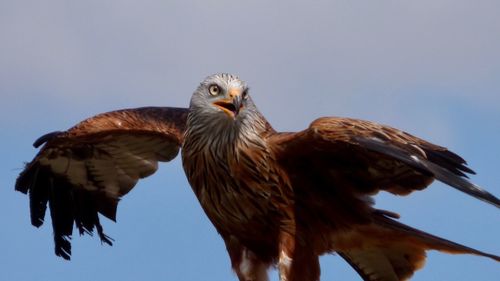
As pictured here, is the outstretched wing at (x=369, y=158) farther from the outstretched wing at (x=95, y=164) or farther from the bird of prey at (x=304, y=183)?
the outstretched wing at (x=95, y=164)

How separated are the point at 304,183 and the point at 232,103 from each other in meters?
1.10

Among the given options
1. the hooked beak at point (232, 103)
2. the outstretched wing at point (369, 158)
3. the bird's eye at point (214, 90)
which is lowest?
the outstretched wing at point (369, 158)

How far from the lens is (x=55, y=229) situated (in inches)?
598

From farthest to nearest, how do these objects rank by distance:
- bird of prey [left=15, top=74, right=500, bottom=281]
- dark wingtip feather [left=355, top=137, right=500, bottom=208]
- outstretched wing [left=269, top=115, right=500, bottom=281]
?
bird of prey [left=15, top=74, right=500, bottom=281], outstretched wing [left=269, top=115, right=500, bottom=281], dark wingtip feather [left=355, top=137, right=500, bottom=208]

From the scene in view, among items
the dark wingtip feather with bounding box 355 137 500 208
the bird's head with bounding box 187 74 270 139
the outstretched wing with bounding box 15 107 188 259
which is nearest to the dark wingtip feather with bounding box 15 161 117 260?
the outstretched wing with bounding box 15 107 188 259

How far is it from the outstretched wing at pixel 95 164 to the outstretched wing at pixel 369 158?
2.02m

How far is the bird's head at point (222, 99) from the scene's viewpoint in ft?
40.3

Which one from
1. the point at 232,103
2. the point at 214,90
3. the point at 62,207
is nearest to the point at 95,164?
the point at 62,207

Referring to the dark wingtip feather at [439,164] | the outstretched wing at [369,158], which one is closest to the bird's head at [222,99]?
the outstretched wing at [369,158]

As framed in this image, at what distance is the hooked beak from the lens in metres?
12.2

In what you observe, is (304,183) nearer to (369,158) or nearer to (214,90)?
(369,158)

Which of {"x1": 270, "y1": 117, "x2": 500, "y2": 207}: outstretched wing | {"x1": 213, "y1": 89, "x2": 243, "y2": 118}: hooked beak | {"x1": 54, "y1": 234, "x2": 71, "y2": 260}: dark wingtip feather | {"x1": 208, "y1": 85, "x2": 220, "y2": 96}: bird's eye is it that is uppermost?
{"x1": 208, "y1": 85, "x2": 220, "y2": 96}: bird's eye

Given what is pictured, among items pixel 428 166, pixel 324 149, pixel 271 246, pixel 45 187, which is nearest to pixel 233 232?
pixel 271 246

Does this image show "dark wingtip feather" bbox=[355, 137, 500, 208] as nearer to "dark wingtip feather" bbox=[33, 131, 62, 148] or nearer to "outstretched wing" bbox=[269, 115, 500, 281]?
"outstretched wing" bbox=[269, 115, 500, 281]
